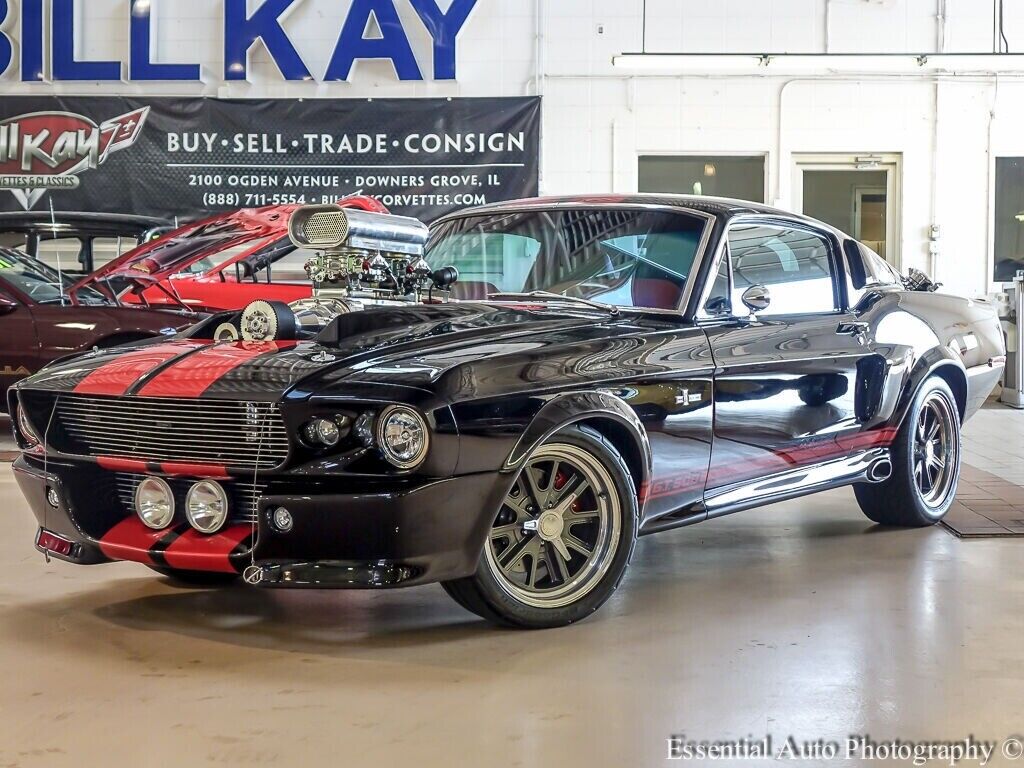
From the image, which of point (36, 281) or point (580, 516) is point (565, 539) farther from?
point (36, 281)

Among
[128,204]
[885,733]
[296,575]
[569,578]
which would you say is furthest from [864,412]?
[128,204]

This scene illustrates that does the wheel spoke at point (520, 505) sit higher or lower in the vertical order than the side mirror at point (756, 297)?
lower

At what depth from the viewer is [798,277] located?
4770 millimetres

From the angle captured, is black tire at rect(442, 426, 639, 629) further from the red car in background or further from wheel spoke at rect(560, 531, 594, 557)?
the red car in background

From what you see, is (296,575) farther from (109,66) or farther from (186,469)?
(109,66)

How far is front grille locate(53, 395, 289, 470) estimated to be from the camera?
128 inches

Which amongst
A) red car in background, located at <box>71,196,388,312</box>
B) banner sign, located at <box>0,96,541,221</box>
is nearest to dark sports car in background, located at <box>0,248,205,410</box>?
red car in background, located at <box>71,196,388,312</box>

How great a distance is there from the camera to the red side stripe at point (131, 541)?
3375 mm

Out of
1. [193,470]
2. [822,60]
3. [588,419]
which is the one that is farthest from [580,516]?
[822,60]

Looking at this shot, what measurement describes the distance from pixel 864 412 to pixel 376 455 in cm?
230

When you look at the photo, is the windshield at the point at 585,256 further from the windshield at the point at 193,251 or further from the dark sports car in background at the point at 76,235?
the dark sports car in background at the point at 76,235

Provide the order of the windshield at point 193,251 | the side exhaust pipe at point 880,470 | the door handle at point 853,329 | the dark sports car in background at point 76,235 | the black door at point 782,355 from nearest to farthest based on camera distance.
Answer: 1. the black door at point 782,355
2. the door handle at point 853,329
3. the side exhaust pipe at point 880,470
4. the windshield at point 193,251
5. the dark sports car in background at point 76,235

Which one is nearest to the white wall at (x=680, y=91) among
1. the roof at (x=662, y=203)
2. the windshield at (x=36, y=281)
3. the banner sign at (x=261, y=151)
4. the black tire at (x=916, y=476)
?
the banner sign at (x=261, y=151)

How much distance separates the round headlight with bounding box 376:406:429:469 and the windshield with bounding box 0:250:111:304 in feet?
19.4
